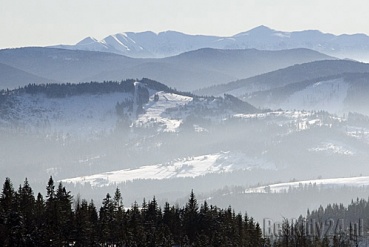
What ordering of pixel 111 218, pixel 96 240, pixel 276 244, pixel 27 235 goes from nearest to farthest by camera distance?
pixel 27 235 → pixel 96 240 → pixel 111 218 → pixel 276 244

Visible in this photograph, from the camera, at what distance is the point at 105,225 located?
158 m

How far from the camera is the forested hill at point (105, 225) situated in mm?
146375

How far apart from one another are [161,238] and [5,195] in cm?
2844

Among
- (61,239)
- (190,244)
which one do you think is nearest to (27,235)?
(61,239)

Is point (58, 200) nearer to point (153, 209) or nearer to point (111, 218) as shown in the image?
point (111, 218)

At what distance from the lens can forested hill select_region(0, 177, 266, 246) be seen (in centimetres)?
14638

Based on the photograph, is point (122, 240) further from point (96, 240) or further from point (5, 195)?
point (5, 195)

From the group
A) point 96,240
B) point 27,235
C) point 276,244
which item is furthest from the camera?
point 276,244

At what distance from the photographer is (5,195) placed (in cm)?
15875

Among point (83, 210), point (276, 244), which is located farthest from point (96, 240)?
point (276, 244)

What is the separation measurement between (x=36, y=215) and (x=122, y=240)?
15944 mm

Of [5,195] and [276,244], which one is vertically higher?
[5,195]

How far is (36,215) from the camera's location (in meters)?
157

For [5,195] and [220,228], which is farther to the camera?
[220,228]
